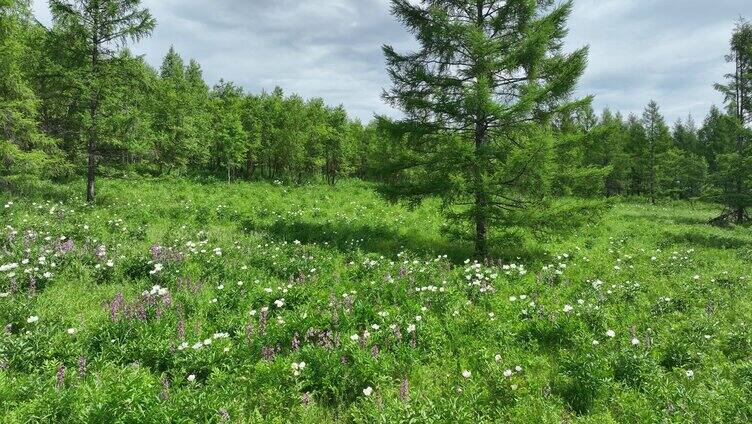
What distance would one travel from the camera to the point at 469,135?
1321 cm

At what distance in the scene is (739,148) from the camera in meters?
24.5

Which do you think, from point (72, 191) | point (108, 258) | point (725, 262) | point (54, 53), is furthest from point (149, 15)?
point (725, 262)

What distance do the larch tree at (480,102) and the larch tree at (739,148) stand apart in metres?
13.8

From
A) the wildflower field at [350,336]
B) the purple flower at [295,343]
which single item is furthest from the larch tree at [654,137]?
the purple flower at [295,343]

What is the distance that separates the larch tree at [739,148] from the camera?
69.2 feet

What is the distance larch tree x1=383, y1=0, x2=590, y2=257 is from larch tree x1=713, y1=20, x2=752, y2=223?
544 inches

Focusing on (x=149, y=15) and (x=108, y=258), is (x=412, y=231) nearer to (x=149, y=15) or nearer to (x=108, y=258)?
(x=108, y=258)

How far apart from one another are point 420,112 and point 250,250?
6.83 meters

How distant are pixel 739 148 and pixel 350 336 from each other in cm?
2915

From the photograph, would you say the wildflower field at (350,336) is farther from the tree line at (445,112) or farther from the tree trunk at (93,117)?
the tree trunk at (93,117)

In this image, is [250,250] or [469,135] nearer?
[250,250]

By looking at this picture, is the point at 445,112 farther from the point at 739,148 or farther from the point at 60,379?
the point at 739,148

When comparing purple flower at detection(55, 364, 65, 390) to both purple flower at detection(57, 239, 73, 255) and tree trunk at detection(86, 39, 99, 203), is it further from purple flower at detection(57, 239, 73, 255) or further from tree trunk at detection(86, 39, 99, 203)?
tree trunk at detection(86, 39, 99, 203)

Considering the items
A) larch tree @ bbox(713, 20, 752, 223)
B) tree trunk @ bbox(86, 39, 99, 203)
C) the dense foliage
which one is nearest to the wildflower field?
the dense foliage
